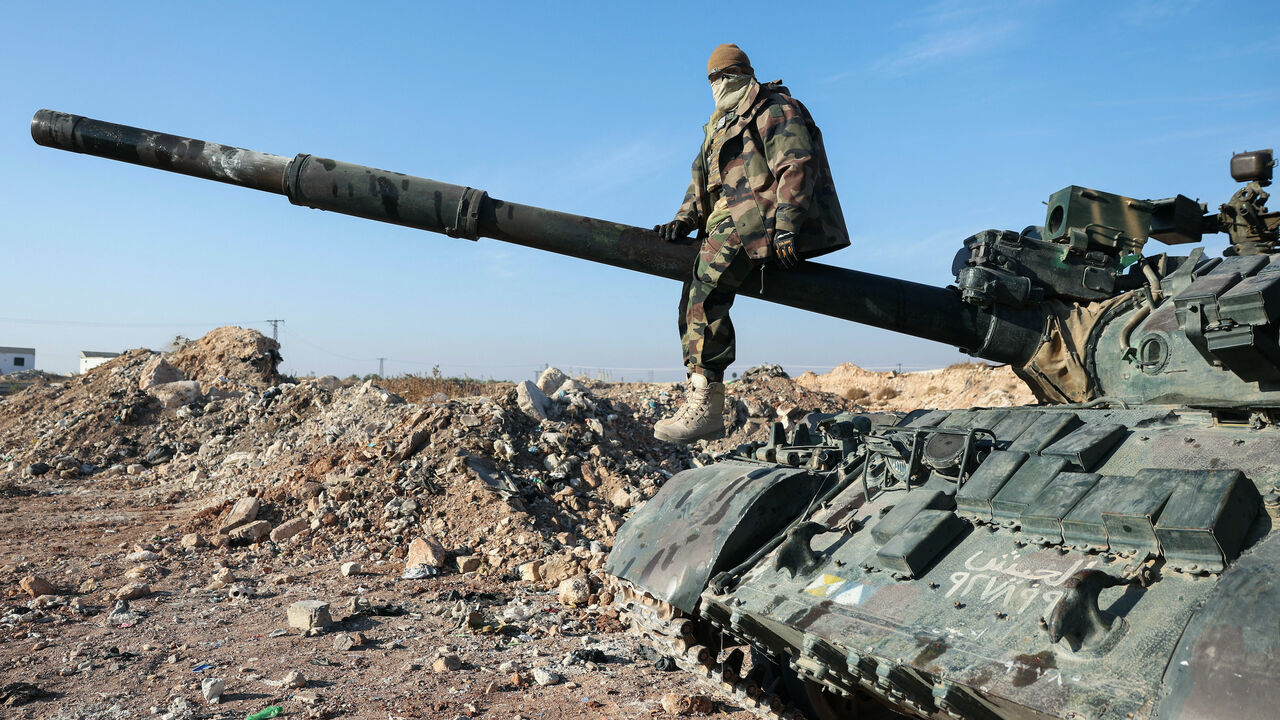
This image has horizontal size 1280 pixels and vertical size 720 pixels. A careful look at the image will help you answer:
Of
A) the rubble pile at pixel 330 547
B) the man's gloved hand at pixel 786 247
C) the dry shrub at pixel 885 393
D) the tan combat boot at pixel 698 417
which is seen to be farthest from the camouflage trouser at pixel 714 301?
the dry shrub at pixel 885 393

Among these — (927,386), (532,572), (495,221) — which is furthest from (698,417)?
(927,386)

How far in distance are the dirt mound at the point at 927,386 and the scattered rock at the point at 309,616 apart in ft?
54.6

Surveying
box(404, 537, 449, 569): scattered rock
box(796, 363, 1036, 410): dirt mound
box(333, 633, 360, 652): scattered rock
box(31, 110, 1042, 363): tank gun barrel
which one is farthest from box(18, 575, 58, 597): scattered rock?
box(796, 363, 1036, 410): dirt mound

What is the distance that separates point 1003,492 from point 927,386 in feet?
75.5

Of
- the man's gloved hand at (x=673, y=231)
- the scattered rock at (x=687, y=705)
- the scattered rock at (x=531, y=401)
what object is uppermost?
Answer: the man's gloved hand at (x=673, y=231)

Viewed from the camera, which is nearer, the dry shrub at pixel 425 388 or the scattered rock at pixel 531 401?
the scattered rock at pixel 531 401

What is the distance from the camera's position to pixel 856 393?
87.7 ft

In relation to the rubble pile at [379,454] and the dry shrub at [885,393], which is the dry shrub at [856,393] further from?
the rubble pile at [379,454]

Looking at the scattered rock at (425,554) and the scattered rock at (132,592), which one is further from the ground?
the scattered rock at (425,554)

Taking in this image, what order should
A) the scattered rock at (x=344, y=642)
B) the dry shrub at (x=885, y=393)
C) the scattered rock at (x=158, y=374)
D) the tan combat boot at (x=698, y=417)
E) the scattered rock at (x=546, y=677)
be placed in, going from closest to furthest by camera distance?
the tan combat boot at (x=698, y=417), the scattered rock at (x=546, y=677), the scattered rock at (x=344, y=642), the scattered rock at (x=158, y=374), the dry shrub at (x=885, y=393)

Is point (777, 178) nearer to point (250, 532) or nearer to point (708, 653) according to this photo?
point (708, 653)

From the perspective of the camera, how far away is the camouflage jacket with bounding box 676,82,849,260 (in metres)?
4.88

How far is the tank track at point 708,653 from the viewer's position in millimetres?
5047

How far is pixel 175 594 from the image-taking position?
8.30m
